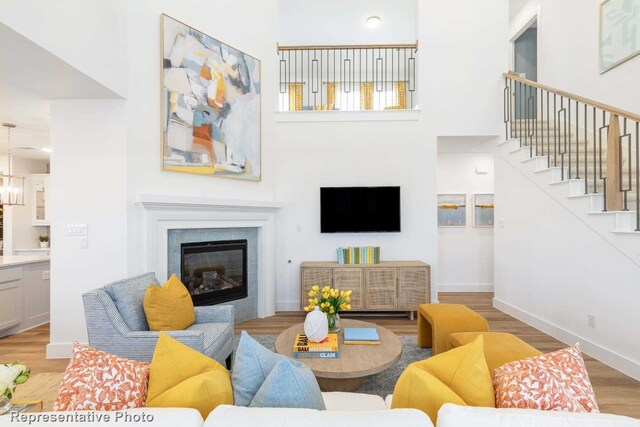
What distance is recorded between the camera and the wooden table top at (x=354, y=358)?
6.59 feet

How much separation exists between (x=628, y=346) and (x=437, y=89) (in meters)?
3.81

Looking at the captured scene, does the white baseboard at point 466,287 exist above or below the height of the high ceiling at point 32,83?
below

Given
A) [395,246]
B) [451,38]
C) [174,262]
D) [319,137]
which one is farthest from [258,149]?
[451,38]

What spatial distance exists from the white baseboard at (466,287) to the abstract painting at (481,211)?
1092mm

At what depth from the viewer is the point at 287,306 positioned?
4.71 meters

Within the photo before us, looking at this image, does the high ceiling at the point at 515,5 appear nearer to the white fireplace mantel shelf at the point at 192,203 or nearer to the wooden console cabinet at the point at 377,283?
the wooden console cabinet at the point at 377,283

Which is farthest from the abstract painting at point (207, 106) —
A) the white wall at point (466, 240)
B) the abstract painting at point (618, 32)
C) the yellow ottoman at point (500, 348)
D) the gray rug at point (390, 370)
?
the abstract painting at point (618, 32)

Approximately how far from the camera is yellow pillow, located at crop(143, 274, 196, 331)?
2.36 m

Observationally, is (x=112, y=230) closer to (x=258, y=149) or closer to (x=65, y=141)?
(x=65, y=141)

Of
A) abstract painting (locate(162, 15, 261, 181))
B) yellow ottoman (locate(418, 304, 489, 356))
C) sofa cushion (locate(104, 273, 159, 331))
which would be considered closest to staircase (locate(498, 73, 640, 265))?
yellow ottoman (locate(418, 304, 489, 356))

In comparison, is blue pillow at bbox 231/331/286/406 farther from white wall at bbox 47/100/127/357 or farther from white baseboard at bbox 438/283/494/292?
white baseboard at bbox 438/283/494/292

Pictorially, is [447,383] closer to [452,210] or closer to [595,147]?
[595,147]

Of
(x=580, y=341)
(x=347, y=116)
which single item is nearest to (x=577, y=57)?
(x=347, y=116)

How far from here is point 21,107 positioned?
10.6 feet
